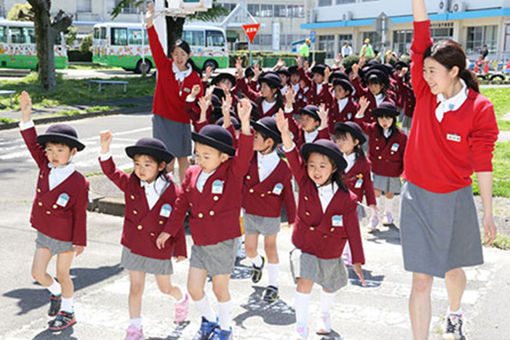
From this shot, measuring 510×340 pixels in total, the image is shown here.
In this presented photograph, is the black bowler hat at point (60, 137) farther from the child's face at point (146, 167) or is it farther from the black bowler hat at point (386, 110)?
the black bowler hat at point (386, 110)

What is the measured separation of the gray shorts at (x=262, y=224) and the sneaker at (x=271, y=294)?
0.48m

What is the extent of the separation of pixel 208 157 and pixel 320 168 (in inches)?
32.4

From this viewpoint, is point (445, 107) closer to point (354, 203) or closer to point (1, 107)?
point (354, 203)

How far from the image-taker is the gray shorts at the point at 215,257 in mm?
4422

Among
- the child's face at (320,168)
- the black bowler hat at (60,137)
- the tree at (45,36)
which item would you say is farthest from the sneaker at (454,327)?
the tree at (45,36)

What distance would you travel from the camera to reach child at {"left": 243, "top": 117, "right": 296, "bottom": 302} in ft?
18.0

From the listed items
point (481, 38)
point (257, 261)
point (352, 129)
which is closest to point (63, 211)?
point (257, 261)

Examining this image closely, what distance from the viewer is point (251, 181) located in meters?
5.59

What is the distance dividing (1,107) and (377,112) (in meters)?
14.1

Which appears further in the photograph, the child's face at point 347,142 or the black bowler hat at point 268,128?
the child's face at point 347,142

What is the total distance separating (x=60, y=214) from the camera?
4688 millimetres

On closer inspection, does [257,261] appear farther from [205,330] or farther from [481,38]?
[481,38]

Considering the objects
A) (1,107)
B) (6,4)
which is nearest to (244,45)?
(6,4)

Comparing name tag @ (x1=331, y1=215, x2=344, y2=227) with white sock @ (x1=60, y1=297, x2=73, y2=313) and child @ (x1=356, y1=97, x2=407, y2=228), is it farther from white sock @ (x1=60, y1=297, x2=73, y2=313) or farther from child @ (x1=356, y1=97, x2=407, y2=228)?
child @ (x1=356, y1=97, x2=407, y2=228)
